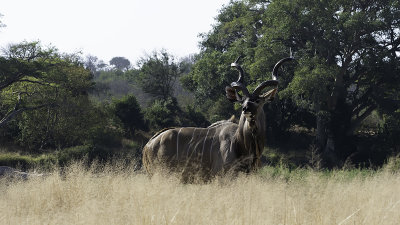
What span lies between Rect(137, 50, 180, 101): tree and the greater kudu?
35.2 m

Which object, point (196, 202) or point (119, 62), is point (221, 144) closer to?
point (196, 202)

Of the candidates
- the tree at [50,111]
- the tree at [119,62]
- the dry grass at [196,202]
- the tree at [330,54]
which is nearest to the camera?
the dry grass at [196,202]

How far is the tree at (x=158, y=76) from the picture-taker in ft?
148

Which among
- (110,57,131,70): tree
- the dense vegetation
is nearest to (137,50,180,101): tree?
the dense vegetation

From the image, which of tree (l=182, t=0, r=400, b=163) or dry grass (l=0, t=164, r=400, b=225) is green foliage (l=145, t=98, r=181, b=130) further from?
dry grass (l=0, t=164, r=400, b=225)

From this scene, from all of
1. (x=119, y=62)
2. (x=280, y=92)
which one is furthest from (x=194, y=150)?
(x=119, y=62)

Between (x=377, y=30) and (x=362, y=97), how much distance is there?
19.3 feet

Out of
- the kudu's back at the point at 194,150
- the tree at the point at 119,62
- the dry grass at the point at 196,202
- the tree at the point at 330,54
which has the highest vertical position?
the tree at the point at 119,62

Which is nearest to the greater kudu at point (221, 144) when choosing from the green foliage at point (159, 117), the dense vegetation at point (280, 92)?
the dense vegetation at point (280, 92)

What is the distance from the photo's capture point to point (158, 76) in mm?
45781

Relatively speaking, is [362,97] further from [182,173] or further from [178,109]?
[182,173]

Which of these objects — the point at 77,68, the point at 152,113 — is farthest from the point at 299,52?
the point at 77,68

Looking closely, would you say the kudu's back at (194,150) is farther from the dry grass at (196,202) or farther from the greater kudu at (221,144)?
the dry grass at (196,202)

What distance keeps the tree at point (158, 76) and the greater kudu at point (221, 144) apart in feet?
115
